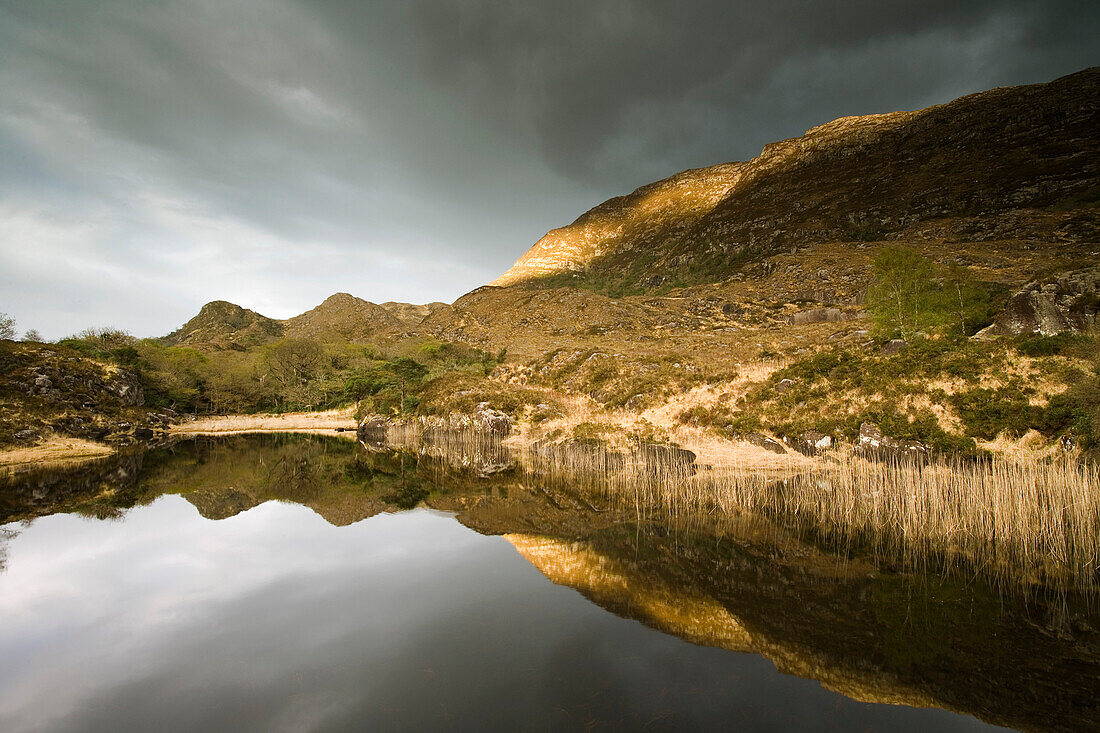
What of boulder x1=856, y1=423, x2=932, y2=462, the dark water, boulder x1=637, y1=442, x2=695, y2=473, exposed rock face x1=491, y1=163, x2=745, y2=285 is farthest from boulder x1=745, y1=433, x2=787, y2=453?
exposed rock face x1=491, y1=163, x2=745, y2=285

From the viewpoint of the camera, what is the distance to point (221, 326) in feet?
519

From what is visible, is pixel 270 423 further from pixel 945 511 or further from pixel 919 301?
pixel 919 301

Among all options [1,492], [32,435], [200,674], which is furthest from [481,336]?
[200,674]

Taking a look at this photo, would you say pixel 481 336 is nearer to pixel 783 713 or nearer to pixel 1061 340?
pixel 1061 340

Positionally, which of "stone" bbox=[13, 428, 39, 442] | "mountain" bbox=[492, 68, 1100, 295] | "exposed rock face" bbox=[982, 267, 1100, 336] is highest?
"mountain" bbox=[492, 68, 1100, 295]

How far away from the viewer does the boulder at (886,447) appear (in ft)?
56.0

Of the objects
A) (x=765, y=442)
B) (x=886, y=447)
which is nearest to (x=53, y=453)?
(x=765, y=442)

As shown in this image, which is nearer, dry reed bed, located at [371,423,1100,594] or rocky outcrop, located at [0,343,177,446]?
dry reed bed, located at [371,423,1100,594]

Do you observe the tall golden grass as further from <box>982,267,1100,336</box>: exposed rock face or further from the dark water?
<box>982,267,1100,336</box>: exposed rock face

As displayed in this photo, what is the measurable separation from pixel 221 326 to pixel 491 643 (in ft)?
628

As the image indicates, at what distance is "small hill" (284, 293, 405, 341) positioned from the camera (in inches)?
5335

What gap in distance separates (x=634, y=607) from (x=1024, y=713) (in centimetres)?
464

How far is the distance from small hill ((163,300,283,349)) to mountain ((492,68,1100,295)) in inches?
3943

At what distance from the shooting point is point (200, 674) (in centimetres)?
588
